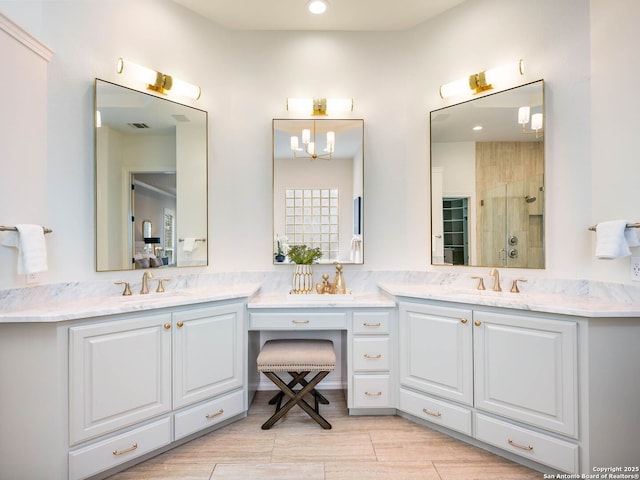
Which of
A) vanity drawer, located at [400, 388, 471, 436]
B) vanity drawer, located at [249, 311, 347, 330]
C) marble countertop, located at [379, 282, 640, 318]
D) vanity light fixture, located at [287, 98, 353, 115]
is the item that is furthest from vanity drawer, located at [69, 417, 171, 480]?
vanity light fixture, located at [287, 98, 353, 115]

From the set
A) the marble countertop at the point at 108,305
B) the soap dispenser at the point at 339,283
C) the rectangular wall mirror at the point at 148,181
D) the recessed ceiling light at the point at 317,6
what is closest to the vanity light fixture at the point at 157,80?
the rectangular wall mirror at the point at 148,181

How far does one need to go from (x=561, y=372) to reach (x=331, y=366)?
4.00ft

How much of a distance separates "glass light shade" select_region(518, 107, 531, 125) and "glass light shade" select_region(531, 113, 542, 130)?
0.11ft

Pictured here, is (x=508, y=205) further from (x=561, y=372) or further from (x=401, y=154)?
(x=561, y=372)

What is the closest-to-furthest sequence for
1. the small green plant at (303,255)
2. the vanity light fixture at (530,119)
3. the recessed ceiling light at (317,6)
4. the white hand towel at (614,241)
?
the white hand towel at (614,241) < the vanity light fixture at (530,119) < the recessed ceiling light at (317,6) < the small green plant at (303,255)

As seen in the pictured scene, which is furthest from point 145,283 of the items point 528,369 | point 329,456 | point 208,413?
point 528,369

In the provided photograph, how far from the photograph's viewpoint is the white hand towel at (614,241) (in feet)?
5.45

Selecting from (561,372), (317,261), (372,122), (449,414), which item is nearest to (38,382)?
(317,261)

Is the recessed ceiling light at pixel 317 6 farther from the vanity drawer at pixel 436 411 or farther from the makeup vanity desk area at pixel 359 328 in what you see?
the vanity drawer at pixel 436 411

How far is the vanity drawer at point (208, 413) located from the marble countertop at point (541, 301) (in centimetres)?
127

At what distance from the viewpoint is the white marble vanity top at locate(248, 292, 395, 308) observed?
2.16 metres

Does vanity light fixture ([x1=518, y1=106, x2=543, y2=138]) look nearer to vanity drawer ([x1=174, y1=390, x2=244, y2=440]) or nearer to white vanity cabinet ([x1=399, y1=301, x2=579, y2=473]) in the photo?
white vanity cabinet ([x1=399, y1=301, x2=579, y2=473])

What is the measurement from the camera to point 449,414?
6.35 feet

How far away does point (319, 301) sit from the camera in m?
2.18
